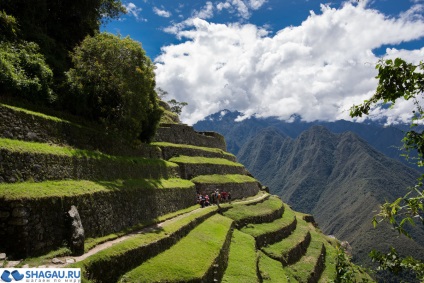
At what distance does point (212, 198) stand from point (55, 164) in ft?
65.5

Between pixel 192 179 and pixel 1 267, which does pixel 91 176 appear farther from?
pixel 192 179

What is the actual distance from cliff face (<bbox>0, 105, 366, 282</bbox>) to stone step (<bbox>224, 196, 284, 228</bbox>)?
0.16 meters

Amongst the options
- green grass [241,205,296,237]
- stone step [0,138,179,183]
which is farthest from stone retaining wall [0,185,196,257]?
green grass [241,205,296,237]

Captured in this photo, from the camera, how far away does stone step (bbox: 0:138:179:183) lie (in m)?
12.4

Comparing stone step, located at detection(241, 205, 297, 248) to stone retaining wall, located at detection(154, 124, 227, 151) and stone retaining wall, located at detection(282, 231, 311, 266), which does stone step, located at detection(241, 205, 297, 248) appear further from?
stone retaining wall, located at detection(154, 124, 227, 151)

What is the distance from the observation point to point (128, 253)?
1300 centimetres

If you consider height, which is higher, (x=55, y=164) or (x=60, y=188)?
(x=55, y=164)

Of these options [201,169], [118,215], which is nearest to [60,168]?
[118,215]

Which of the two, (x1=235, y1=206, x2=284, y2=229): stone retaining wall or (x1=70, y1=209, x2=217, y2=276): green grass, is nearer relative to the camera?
(x1=70, y1=209, x2=217, y2=276): green grass

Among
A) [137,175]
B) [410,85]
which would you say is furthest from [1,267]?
[137,175]

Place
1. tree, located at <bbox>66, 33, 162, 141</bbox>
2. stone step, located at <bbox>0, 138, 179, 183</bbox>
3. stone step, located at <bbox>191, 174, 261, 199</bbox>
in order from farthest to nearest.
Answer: stone step, located at <bbox>191, 174, 261, 199</bbox>
tree, located at <bbox>66, 33, 162, 141</bbox>
stone step, located at <bbox>0, 138, 179, 183</bbox>

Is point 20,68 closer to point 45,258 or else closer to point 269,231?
point 45,258

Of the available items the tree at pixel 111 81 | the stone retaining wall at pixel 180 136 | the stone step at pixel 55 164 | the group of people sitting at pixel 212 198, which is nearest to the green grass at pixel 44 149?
the stone step at pixel 55 164

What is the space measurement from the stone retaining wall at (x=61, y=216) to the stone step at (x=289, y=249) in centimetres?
992
